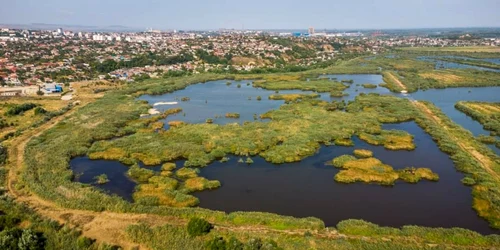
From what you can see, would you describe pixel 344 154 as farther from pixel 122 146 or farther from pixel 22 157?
pixel 22 157

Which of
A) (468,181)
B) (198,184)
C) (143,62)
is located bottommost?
(198,184)

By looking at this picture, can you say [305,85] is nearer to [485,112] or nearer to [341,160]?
[485,112]

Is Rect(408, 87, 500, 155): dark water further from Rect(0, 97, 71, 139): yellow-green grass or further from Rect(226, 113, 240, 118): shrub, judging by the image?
Rect(0, 97, 71, 139): yellow-green grass

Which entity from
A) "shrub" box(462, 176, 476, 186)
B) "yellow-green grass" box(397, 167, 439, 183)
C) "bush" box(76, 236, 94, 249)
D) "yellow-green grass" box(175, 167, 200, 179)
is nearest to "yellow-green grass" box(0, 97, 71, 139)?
"yellow-green grass" box(175, 167, 200, 179)

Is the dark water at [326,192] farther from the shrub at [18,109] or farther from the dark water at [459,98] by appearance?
the shrub at [18,109]

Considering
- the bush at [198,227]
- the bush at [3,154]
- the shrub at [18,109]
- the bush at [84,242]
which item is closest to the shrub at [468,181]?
the bush at [198,227]

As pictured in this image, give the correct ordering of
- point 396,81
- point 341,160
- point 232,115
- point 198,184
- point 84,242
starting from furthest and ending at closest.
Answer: point 396,81 < point 232,115 < point 341,160 < point 198,184 < point 84,242

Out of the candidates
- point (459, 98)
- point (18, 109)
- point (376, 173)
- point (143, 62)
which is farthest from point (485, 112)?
point (143, 62)
